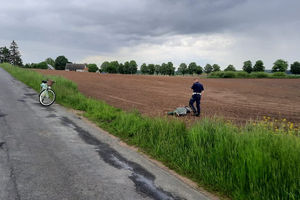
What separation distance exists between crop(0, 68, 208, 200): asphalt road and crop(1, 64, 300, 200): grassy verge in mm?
490

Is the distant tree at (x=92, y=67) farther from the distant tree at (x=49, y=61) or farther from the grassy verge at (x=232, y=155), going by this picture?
the grassy verge at (x=232, y=155)

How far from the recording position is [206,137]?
16.1ft

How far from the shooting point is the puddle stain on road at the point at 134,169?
11.5 ft

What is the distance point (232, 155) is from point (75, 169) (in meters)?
3.32

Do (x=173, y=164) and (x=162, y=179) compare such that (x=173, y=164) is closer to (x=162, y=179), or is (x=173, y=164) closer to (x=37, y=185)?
(x=162, y=179)

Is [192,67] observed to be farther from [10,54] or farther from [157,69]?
[10,54]

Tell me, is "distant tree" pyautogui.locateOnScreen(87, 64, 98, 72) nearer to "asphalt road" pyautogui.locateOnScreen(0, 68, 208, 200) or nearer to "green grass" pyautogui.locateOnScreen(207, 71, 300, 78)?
"green grass" pyautogui.locateOnScreen(207, 71, 300, 78)

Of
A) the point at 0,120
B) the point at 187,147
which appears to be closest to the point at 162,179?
the point at 187,147

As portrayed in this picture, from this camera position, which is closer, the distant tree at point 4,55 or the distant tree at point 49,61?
the distant tree at point 4,55

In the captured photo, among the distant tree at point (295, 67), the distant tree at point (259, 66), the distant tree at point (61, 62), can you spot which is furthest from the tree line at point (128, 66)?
the distant tree at point (295, 67)

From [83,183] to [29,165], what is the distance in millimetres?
1496

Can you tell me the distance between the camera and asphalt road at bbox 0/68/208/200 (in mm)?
3416

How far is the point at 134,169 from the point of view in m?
4.42

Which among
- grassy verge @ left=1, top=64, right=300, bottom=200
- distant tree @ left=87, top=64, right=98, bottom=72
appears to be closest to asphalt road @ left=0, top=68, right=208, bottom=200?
grassy verge @ left=1, top=64, right=300, bottom=200
